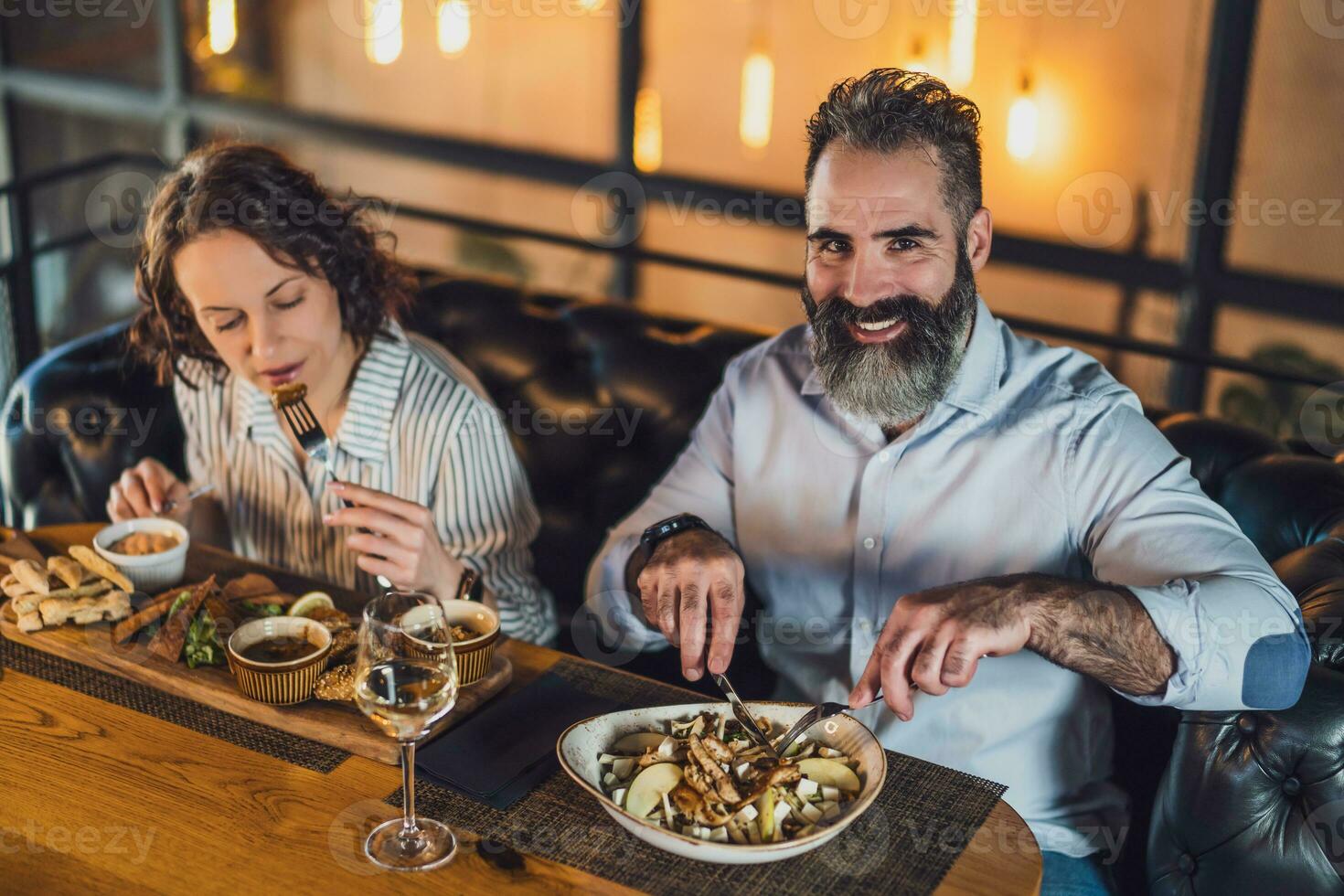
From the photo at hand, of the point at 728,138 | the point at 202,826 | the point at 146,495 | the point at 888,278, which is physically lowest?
the point at 202,826

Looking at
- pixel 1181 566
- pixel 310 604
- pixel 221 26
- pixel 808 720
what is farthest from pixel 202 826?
pixel 221 26

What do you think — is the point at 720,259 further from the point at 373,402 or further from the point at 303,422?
the point at 303,422

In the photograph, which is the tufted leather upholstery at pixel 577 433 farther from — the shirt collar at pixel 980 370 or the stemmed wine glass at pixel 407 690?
the stemmed wine glass at pixel 407 690

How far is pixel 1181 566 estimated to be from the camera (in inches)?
61.4

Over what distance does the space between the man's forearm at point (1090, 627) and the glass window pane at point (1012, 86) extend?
184 centimetres

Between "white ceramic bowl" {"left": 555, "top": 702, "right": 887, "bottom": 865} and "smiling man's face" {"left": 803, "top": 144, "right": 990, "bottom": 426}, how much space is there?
55 centimetres

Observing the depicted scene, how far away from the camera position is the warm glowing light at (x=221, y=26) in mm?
4434

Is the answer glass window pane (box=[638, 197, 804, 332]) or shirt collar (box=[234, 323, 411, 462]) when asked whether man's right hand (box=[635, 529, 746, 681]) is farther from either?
glass window pane (box=[638, 197, 804, 332])

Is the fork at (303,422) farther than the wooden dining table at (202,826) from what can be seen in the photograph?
Yes

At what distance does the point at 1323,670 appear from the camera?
1.55 m

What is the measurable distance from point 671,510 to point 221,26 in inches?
131

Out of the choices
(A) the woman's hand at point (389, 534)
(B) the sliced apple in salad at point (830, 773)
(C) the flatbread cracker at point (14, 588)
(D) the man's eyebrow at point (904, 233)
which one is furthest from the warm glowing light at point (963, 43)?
(C) the flatbread cracker at point (14, 588)

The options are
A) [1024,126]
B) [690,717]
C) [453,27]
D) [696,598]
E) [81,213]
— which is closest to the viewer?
[690,717]

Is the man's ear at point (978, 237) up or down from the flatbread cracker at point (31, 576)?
up
